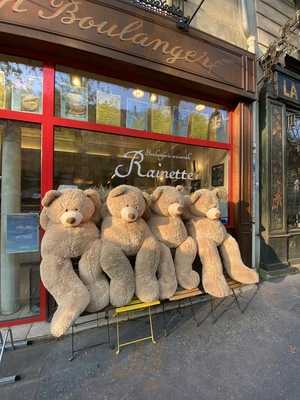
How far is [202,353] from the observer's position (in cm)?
256

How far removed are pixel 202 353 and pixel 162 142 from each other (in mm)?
3064

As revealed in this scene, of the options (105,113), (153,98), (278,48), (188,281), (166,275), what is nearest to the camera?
(166,275)

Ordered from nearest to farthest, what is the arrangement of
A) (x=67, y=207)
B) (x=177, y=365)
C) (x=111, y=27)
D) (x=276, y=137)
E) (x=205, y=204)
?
(x=177, y=365) < (x=67, y=207) < (x=111, y=27) < (x=205, y=204) < (x=276, y=137)

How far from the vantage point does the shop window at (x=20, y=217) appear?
3082mm

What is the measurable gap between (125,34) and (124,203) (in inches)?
98.5

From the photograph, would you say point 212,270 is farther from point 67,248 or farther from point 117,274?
point 67,248

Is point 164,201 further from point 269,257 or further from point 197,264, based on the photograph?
point 269,257

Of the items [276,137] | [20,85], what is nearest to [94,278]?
[20,85]

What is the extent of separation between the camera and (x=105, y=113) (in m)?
3.69

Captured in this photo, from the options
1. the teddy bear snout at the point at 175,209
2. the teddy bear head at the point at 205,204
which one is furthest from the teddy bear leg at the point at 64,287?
the teddy bear head at the point at 205,204

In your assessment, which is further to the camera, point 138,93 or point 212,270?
point 138,93

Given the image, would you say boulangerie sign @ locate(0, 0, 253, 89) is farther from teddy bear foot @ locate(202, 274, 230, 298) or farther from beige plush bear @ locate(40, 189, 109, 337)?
teddy bear foot @ locate(202, 274, 230, 298)

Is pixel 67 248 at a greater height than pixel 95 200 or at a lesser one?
lesser

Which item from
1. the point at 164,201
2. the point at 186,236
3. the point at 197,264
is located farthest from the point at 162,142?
the point at 197,264
